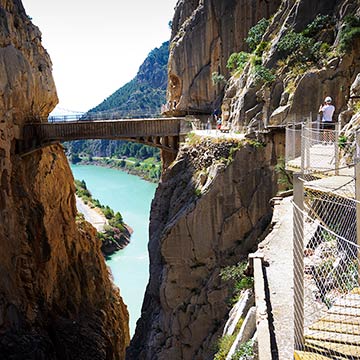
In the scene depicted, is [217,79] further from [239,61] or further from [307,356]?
[307,356]

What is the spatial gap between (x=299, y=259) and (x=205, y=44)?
1070 inches

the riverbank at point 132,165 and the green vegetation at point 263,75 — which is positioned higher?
the green vegetation at point 263,75

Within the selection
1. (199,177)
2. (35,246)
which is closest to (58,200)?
(35,246)

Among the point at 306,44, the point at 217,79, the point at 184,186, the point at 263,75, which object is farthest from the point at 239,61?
the point at 184,186

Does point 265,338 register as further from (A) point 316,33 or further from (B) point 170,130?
(B) point 170,130

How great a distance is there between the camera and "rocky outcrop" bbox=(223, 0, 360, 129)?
54.6 feet

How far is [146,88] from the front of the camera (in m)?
166

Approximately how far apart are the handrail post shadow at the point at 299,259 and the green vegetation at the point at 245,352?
1.67 m

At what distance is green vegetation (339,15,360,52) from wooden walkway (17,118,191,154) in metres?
8.59

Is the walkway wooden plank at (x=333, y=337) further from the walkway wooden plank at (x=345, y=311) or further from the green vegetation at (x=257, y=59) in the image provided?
the green vegetation at (x=257, y=59)

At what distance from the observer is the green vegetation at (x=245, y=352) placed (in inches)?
264


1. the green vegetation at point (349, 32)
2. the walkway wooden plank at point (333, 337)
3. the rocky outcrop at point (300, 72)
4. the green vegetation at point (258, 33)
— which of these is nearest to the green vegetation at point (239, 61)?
the green vegetation at point (258, 33)

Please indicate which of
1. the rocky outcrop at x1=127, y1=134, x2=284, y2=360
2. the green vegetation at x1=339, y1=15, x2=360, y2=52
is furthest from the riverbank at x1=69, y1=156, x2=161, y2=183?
the green vegetation at x1=339, y1=15, x2=360, y2=52

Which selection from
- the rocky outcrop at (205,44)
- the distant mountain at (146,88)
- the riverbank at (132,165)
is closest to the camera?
the rocky outcrop at (205,44)
